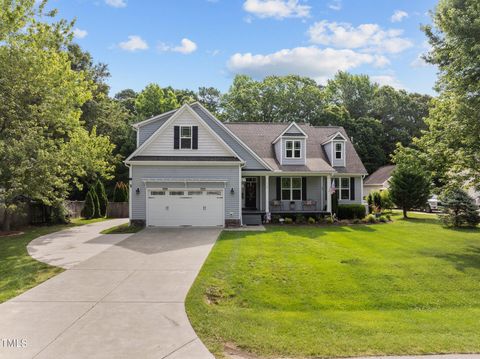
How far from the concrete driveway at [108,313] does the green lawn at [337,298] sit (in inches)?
18.2

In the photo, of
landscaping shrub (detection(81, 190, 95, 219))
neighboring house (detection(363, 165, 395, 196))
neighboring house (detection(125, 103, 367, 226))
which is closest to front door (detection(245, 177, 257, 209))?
neighboring house (detection(125, 103, 367, 226))

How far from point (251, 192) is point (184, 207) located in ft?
17.9

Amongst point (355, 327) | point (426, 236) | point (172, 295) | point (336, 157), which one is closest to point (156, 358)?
point (172, 295)

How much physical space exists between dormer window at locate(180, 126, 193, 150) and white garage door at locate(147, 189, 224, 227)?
2.47 meters

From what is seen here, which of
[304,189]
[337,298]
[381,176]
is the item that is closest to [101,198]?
[304,189]

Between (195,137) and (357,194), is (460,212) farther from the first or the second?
(195,137)

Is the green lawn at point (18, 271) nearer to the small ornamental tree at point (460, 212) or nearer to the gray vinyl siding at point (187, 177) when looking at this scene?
the gray vinyl siding at point (187, 177)

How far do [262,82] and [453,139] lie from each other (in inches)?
1577

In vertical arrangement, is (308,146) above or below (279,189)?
above

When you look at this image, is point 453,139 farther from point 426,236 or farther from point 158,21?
point 158,21

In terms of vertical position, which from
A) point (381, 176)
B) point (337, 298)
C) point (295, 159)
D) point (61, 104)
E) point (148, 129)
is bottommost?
point (337, 298)

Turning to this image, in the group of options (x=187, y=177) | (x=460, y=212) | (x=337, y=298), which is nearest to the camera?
(x=337, y=298)

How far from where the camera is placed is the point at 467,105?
41.3 ft

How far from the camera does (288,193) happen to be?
913 inches
